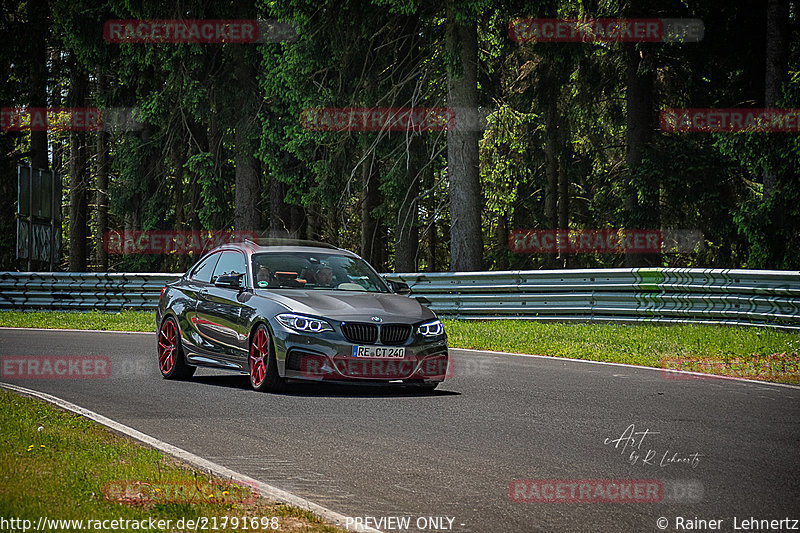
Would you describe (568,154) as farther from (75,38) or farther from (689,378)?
(689,378)

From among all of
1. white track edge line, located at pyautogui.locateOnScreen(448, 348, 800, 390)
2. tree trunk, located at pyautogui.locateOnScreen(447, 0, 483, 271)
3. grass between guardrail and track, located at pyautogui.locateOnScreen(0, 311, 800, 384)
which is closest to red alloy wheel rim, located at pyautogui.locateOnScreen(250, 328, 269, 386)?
white track edge line, located at pyautogui.locateOnScreen(448, 348, 800, 390)

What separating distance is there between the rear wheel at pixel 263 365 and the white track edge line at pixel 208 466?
1930mm

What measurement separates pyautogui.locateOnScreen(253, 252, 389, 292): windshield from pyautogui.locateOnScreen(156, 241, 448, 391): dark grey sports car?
1cm

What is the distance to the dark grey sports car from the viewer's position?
11.1 m

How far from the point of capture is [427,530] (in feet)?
19.3

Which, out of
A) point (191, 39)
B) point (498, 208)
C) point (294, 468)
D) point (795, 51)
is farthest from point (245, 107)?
point (294, 468)

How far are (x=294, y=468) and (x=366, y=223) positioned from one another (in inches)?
1112

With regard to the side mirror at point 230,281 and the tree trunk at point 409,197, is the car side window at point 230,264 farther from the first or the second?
the tree trunk at point 409,197

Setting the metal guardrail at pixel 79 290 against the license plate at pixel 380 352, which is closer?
the license plate at pixel 380 352

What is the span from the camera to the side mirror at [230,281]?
40.4 feet

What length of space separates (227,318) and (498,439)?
4.50 meters

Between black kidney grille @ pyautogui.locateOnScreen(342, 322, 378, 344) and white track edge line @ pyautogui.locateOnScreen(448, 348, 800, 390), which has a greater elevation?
black kidney grille @ pyautogui.locateOnScreen(342, 322, 378, 344)

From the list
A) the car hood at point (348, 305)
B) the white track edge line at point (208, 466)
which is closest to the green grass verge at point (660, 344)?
the car hood at point (348, 305)

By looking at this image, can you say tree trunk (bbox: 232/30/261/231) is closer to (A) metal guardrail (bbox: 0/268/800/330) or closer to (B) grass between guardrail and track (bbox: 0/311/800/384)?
(A) metal guardrail (bbox: 0/268/800/330)
